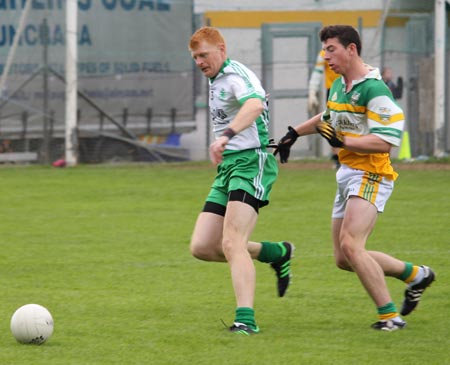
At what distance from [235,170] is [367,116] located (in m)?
0.92

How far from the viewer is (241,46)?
920 inches

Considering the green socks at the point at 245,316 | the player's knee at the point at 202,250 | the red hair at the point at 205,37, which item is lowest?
the green socks at the point at 245,316

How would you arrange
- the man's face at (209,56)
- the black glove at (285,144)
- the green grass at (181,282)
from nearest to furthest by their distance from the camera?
the green grass at (181,282)
the man's face at (209,56)
the black glove at (285,144)

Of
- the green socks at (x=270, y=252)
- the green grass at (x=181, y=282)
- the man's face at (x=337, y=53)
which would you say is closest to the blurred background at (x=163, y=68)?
the green grass at (x=181, y=282)

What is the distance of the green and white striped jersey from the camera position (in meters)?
7.46

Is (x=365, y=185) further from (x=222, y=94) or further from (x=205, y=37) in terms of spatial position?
(x=205, y=37)

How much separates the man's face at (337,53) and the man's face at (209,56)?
0.68 metres

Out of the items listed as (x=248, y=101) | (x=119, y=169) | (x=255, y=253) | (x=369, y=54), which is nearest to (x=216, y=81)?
(x=248, y=101)

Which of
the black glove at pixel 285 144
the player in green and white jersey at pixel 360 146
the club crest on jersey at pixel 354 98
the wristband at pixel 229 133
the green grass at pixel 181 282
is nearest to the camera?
the green grass at pixel 181 282

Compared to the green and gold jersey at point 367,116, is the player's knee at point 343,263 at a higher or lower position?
lower

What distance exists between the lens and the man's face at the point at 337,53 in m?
7.25

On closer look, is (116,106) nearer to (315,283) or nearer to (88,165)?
(88,165)

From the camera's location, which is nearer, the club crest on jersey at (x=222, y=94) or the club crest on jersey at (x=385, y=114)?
the club crest on jersey at (x=385, y=114)

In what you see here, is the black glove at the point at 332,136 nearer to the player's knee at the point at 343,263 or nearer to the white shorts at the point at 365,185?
the white shorts at the point at 365,185
